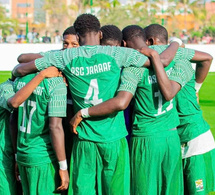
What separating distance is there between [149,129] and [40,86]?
1.13 meters

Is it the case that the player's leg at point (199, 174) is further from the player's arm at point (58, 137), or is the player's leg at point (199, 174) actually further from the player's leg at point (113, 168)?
the player's arm at point (58, 137)

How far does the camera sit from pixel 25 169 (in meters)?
4.86

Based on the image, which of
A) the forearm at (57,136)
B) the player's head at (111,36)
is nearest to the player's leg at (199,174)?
the player's head at (111,36)

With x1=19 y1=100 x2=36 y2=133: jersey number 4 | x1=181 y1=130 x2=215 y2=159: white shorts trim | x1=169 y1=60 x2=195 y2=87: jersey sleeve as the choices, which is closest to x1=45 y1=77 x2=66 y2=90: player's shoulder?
x1=19 y1=100 x2=36 y2=133: jersey number 4

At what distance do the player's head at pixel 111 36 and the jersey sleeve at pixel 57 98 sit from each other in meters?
0.80

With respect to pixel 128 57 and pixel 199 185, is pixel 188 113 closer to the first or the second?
pixel 199 185

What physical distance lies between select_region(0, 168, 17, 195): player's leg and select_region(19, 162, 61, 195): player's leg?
59 cm

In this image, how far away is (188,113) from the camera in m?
5.54

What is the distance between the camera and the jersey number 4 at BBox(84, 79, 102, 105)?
4.58 metres

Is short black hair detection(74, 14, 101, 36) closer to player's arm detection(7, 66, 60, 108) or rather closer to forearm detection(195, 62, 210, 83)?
player's arm detection(7, 66, 60, 108)

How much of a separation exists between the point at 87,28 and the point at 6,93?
1.07 meters

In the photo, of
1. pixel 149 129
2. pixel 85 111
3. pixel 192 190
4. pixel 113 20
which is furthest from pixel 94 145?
pixel 113 20

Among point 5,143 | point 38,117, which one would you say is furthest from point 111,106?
point 5,143

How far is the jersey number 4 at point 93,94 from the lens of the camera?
4582mm
